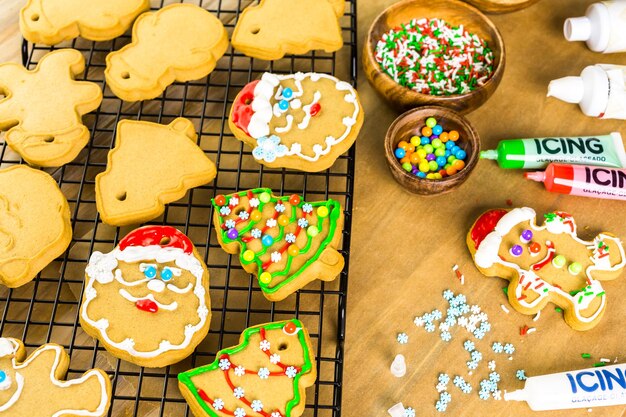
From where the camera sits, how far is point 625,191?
1.24 meters

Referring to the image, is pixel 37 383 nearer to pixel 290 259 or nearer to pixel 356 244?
pixel 290 259

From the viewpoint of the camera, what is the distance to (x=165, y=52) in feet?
4.19

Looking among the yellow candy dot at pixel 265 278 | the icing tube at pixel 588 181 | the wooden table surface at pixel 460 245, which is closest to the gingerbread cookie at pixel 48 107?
the wooden table surface at pixel 460 245

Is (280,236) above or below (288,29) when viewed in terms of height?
below

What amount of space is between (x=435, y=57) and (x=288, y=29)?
0.30 metres

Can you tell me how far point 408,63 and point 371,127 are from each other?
0.15m

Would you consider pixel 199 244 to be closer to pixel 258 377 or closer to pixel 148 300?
pixel 148 300

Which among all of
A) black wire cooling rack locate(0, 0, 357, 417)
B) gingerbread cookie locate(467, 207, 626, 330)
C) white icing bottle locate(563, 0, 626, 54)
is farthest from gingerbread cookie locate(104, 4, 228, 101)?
white icing bottle locate(563, 0, 626, 54)

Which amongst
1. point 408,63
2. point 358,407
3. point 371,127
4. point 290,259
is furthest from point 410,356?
point 408,63

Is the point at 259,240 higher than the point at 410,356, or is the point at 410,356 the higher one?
the point at 259,240

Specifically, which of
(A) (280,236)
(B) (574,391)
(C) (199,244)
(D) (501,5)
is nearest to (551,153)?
(D) (501,5)

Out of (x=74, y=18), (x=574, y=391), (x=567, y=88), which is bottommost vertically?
(x=574, y=391)

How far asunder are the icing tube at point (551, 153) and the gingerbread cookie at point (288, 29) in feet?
1.23

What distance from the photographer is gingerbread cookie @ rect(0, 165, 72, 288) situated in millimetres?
1115
